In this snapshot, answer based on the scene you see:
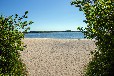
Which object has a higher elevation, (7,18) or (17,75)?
(7,18)

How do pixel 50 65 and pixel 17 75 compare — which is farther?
pixel 50 65

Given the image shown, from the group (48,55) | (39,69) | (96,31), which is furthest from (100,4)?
(48,55)

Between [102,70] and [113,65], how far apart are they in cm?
37

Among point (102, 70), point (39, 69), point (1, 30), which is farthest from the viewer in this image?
point (39, 69)

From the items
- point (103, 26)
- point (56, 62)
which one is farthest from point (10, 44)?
point (56, 62)

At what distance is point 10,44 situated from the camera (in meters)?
8.32

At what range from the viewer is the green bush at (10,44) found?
27.4ft

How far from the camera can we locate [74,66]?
24.2 metres

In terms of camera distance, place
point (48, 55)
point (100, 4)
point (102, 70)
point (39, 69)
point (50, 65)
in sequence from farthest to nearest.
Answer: point (48, 55)
point (50, 65)
point (39, 69)
point (102, 70)
point (100, 4)

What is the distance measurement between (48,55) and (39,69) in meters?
7.09

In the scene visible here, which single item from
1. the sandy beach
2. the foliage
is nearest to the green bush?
the foliage

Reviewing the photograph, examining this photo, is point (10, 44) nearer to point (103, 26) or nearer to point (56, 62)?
point (103, 26)

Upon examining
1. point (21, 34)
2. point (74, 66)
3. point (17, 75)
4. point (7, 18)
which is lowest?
point (74, 66)

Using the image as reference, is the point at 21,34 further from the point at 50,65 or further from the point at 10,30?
the point at 50,65
